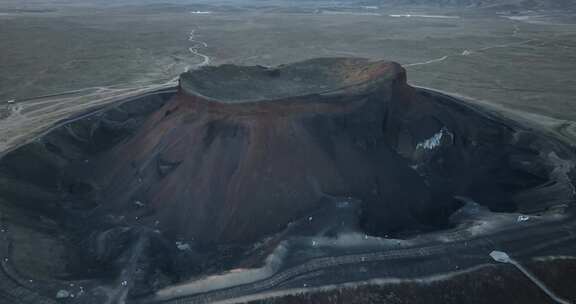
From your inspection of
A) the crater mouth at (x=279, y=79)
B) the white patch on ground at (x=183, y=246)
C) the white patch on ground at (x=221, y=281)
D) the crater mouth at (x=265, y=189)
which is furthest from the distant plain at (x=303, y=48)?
the white patch on ground at (x=221, y=281)

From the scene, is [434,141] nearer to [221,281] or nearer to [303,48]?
[221,281]

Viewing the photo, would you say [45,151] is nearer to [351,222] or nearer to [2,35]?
[351,222]

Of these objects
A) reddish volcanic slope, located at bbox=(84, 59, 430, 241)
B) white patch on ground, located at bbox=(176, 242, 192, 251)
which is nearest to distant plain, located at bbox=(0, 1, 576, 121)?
reddish volcanic slope, located at bbox=(84, 59, 430, 241)

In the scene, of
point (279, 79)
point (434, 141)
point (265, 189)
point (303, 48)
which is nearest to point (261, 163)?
point (265, 189)

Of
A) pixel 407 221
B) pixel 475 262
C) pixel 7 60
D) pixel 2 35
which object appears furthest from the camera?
pixel 2 35

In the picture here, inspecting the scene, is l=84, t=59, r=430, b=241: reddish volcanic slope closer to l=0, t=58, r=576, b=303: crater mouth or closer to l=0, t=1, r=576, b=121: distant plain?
l=0, t=58, r=576, b=303: crater mouth

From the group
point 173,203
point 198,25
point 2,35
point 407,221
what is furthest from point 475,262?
point 198,25
